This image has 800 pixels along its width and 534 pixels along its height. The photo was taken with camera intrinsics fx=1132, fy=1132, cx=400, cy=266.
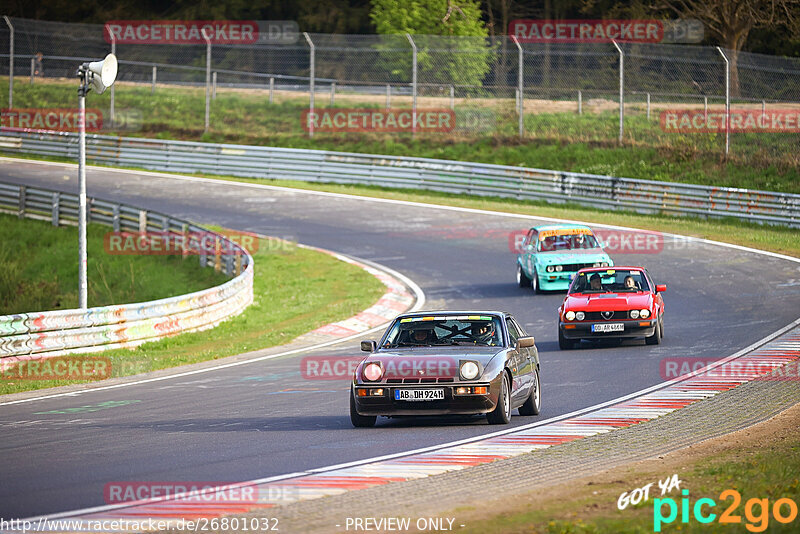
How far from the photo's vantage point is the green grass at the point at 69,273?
2938cm

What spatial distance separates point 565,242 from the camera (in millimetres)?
24844

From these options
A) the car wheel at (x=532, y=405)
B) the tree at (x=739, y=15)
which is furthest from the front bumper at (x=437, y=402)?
the tree at (x=739, y=15)

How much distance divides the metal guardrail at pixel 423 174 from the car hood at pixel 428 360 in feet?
72.8

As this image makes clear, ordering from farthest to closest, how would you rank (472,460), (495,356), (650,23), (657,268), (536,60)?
1. (650,23)
2. (536,60)
3. (657,268)
4. (495,356)
5. (472,460)

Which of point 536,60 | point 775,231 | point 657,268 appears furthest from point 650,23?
point 657,268

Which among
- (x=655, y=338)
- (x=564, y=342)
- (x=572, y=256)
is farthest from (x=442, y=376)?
(x=572, y=256)

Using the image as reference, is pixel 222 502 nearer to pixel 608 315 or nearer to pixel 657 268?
pixel 608 315

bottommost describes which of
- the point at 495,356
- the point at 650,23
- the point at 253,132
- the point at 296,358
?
the point at 296,358

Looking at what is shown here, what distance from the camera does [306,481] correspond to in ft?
29.3

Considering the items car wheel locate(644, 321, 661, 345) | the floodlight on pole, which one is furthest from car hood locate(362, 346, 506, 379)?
the floodlight on pole

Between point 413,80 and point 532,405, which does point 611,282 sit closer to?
point 532,405

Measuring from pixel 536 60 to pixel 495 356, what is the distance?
28.5 metres

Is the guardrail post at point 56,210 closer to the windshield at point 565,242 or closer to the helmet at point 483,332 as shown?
the windshield at point 565,242

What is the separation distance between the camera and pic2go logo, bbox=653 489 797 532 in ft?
22.0
